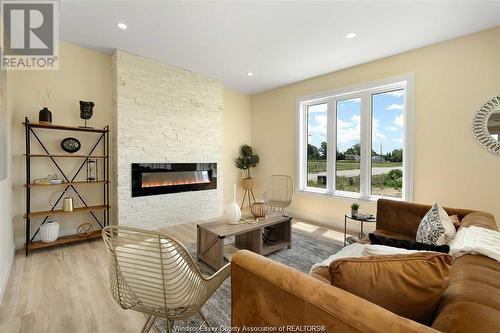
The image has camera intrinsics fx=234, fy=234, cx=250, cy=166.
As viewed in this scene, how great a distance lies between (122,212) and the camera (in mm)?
3646

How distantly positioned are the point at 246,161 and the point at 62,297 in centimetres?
390

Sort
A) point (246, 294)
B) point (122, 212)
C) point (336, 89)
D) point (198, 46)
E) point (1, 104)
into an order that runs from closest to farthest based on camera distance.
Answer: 1. point (246, 294)
2. point (1, 104)
3. point (198, 46)
4. point (122, 212)
5. point (336, 89)

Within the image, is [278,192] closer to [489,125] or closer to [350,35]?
[350,35]

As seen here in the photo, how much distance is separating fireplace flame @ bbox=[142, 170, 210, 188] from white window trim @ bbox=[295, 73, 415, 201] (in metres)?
1.93

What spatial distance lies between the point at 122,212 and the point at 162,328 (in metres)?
2.39

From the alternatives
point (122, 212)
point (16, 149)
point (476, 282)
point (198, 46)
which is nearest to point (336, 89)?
point (198, 46)

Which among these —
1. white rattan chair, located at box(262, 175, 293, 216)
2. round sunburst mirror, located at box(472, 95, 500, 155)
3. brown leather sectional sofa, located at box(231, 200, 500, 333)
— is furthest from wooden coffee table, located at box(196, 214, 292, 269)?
round sunburst mirror, located at box(472, 95, 500, 155)

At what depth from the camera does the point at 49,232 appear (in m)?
3.03

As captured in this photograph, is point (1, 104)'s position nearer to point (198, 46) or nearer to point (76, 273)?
point (76, 273)

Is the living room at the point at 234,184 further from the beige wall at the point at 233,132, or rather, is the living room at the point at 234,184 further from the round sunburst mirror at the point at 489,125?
the beige wall at the point at 233,132

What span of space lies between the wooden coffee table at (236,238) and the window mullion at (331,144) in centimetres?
162

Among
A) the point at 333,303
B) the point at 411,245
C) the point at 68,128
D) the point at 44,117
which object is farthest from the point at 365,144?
the point at 44,117

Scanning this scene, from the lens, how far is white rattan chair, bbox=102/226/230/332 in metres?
1.24

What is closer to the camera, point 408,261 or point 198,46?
point 408,261
